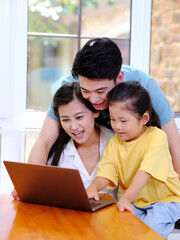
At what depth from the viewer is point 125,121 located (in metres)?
1.63

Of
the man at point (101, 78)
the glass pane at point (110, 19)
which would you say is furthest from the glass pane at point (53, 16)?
the man at point (101, 78)

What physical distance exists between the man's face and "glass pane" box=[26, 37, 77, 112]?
1010 millimetres

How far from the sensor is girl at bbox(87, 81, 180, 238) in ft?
5.15

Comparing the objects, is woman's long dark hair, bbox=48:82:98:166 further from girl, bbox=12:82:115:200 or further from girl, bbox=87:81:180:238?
Answer: girl, bbox=87:81:180:238

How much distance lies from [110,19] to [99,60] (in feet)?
4.07

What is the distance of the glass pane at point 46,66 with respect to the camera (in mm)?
2668

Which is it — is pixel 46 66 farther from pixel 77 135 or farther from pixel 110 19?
pixel 77 135

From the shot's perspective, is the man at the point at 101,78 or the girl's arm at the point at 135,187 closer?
the girl's arm at the point at 135,187

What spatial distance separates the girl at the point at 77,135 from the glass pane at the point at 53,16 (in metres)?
0.91

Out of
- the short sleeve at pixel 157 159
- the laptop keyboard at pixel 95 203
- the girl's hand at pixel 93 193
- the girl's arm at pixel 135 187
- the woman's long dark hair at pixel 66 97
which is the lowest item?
the laptop keyboard at pixel 95 203

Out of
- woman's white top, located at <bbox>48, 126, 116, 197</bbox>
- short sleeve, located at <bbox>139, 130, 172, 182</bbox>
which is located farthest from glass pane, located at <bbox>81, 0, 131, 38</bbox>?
short sleeve, located at <bbox>139, 130, 172, 182</bbox>

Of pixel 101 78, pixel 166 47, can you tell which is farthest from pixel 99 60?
pixel 166 47

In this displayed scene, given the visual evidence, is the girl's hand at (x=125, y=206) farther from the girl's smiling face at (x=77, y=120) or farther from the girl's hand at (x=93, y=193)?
the girl's smiling face at (x=77, y=120)

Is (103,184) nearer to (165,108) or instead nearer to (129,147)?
(129,147)
